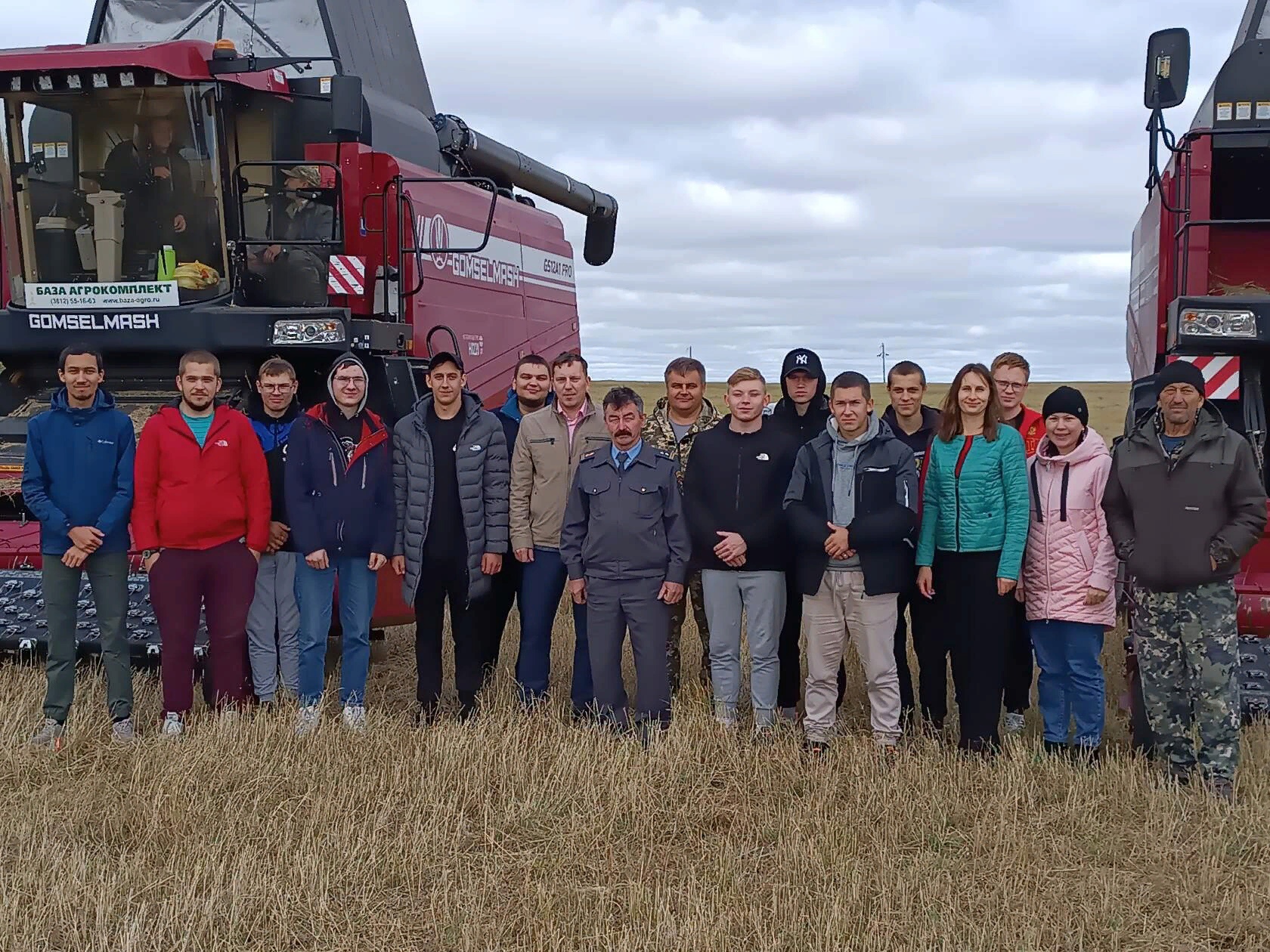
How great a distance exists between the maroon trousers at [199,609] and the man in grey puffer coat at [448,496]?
A: 0.76m

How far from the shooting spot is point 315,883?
4.36 metres

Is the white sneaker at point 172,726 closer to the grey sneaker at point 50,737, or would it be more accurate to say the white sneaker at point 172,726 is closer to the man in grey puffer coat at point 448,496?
the grey sneaker at point 50,737

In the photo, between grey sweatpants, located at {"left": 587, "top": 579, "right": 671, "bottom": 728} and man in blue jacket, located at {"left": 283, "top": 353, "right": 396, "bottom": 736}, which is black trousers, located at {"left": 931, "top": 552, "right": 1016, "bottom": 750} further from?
man in blue jacket, located at {"left": 283, "top": 353, "right": 396, "bottom": 736}

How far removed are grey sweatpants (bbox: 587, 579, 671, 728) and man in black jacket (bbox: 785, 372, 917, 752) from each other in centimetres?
68

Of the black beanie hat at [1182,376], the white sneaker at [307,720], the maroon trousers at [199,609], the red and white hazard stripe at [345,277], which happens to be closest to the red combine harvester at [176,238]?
the red and white hazard stripe at [345,277]

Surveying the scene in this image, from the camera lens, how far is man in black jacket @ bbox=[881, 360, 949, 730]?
19.9 feet

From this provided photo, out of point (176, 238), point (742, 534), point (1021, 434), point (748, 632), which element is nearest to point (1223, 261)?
point (1021, 434)

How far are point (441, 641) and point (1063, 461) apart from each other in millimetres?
3125

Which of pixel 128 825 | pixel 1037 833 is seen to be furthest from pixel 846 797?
pixel 128 825

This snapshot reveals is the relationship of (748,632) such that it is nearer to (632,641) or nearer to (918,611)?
(632,641)

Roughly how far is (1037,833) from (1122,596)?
191 cm

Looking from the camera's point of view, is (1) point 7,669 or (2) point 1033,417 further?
(1) point 7,669

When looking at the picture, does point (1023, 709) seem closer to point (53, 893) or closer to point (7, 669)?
point (53, 893)

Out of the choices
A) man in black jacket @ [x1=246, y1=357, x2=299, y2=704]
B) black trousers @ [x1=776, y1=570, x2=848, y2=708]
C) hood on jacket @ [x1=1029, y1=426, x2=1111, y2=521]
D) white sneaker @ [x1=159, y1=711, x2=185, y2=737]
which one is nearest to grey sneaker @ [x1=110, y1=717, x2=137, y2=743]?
white sneaker @ [x1=159, y1=711, x2=185, y2=737]
